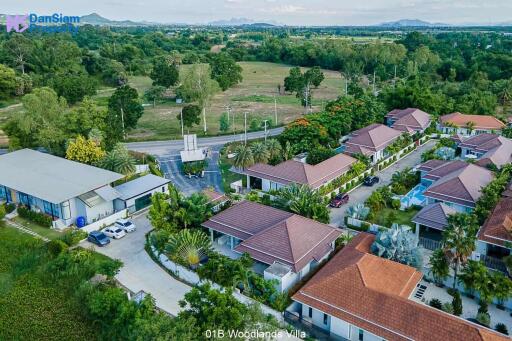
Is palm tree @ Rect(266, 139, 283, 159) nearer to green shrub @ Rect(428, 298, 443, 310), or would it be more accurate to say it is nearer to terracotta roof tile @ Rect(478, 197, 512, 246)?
terracotta roof tile @ Rect(478, 197, 512, 246)

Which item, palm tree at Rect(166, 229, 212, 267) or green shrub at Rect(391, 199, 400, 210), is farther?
green shrub at Rect(391, 199, 400, 210)

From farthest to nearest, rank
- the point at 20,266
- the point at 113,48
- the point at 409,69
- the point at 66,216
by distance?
the point at 113,48, the point at 409,69, the point at 66,216, the point at 20,266

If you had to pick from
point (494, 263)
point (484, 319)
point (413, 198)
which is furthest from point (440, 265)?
point (413, 198)

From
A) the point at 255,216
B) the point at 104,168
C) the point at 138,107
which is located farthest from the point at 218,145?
the point at 255,216

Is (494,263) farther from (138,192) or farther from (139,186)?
(139,186)

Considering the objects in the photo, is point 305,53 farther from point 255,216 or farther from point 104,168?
point 255,216

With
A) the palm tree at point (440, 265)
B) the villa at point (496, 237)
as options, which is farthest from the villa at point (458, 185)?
the palm tree at point (440, 265)

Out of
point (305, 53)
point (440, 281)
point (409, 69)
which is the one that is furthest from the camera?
point (305, 53)

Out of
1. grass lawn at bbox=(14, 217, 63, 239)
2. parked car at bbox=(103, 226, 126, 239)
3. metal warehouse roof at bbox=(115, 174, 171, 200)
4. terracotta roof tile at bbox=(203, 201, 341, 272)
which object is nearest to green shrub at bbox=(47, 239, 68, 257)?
grass lawn at bbox=(14, 217, 63, 239)
